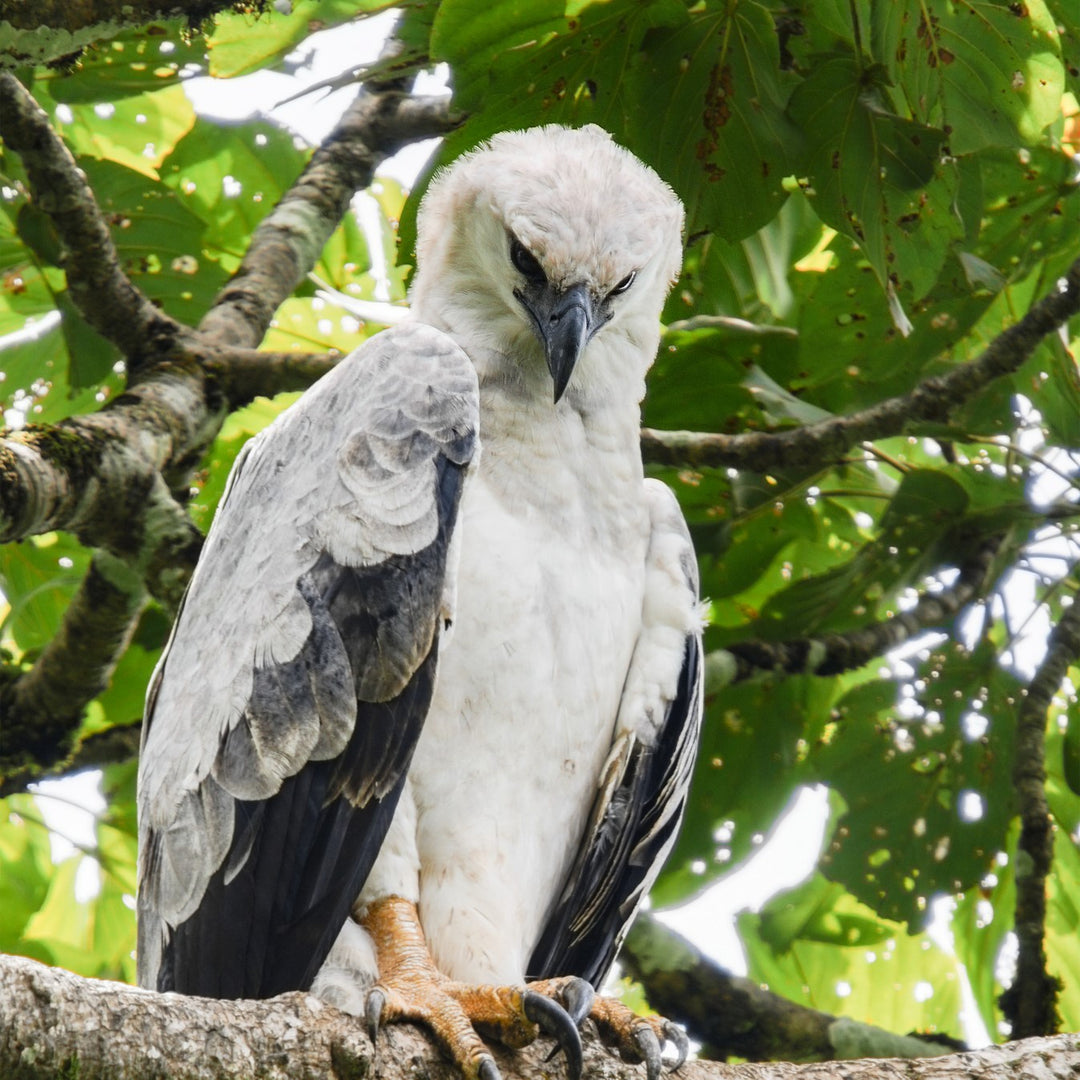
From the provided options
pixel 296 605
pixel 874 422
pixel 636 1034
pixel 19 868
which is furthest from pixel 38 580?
pixel 636 1034

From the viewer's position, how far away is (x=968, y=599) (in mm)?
5277

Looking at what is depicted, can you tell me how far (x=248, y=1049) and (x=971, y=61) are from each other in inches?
114

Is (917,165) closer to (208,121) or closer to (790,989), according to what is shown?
(208,121)

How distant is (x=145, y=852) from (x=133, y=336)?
197 cm

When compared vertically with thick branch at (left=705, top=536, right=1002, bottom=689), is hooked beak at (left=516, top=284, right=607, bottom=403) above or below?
above

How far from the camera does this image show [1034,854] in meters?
4.83

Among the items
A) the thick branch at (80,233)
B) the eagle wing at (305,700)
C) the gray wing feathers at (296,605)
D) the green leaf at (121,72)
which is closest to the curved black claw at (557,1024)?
the eagle wing at (305,700)

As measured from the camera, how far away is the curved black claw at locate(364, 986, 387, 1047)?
8.61ft

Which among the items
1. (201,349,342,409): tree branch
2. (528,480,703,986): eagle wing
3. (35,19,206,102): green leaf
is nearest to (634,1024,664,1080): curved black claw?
(528,480,703,986): eagle wing

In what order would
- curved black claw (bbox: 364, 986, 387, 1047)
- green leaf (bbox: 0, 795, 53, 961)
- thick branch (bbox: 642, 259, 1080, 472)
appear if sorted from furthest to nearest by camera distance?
1. green leaf (bbox: 0, 795, 53, 961)
2. thick branch (bbox: 642, 259, 1080, 472)
3. curved black claw (bbox: 364, 986, 387, 1047)

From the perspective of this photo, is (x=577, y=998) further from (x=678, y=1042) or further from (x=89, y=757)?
(x=89, y=757)

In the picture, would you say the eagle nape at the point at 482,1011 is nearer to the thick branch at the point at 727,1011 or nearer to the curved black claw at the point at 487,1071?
the curved black claw at the point at 487,1071

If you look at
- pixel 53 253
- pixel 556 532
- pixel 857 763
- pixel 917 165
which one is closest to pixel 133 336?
pixel 53 253

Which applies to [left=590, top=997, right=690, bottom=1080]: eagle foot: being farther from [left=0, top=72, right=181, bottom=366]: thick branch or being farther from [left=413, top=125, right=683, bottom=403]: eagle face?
[left=0, top=72, right=181, bottom=366]: thick branch
